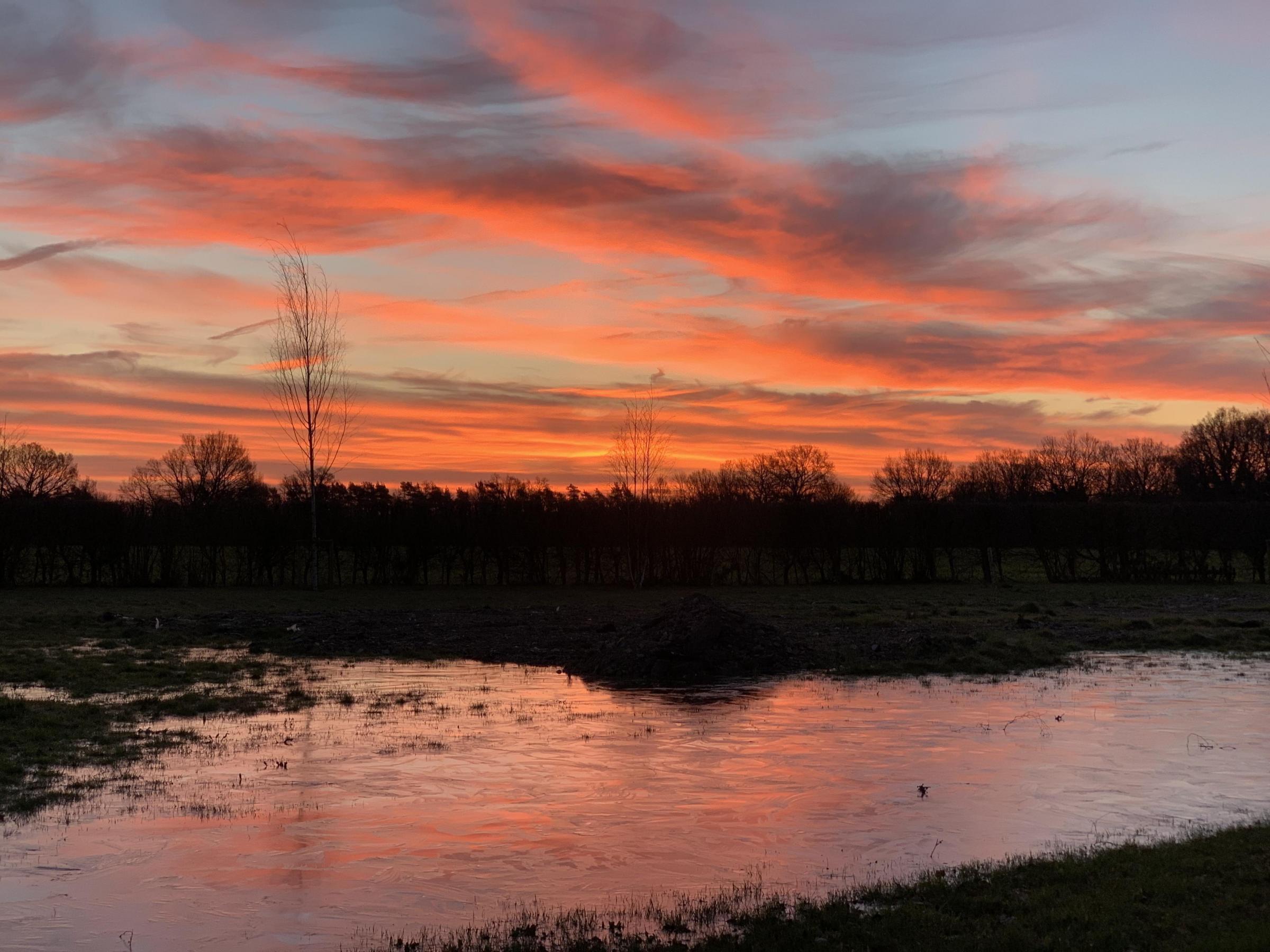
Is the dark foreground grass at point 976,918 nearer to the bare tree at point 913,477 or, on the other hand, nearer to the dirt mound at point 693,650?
the dirt mound at point 693,650

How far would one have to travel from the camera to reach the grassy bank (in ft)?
50.1

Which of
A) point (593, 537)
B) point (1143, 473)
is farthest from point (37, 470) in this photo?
point (1143, 473)

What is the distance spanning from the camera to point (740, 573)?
2023 inches

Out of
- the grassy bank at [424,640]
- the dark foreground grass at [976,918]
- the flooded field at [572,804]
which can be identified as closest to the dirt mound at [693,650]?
the grassy bank at [424,640]

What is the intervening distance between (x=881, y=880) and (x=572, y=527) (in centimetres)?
4291

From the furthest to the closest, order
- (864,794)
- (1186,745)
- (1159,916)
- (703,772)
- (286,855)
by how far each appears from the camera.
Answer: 1. (1186,745)
2. (703,772)
3. (864,794)
4. (286,855)
5. (1159,916)

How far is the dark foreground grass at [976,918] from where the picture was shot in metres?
6.82

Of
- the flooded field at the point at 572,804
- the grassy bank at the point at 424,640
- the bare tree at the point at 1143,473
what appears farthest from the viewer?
the bare tree at the point at 1143,473

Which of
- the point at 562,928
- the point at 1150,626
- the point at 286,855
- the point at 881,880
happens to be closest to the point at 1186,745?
the point at 881,880

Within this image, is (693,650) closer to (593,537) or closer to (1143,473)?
(593,537)

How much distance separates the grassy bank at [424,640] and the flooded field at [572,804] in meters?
1.67

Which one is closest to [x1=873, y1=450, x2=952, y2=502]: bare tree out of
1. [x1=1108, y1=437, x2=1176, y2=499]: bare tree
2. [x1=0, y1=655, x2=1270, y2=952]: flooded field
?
[x1=1108, y1=437, x2=1176, y2=499]: bare tree

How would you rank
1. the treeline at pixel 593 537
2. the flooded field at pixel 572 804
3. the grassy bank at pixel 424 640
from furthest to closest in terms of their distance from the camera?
1. the treeline at pixel 593 537
2. the grassy bank at pixel 424 640
3. the flooded field at pixel 572 804

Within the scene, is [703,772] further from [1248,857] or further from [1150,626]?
[1150,626]
